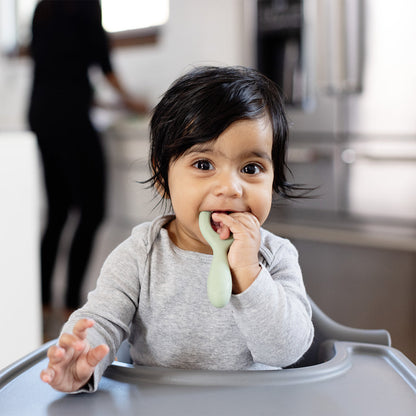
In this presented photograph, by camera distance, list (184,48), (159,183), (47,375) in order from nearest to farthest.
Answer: (47,375) < (159,183) < (184,48)

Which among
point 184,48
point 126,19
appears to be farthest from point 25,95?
point 184,48

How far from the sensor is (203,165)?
71 centimetres

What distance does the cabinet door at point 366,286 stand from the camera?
71.8 inches

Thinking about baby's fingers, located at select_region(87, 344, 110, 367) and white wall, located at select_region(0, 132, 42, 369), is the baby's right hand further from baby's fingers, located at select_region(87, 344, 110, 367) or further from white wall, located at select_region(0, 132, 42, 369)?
white wall, located at select_region(0, 132, 42, 369)

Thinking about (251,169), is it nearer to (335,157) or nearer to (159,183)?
(159,183)

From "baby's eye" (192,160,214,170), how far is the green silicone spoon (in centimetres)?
6

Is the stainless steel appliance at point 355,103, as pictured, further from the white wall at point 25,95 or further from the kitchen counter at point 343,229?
the white wall at point 25,95

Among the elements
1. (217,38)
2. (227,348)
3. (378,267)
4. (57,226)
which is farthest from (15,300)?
(217,38)

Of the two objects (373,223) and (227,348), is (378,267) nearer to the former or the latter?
(373,223)

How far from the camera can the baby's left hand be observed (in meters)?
0.65

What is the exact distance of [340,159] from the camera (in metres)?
2.12

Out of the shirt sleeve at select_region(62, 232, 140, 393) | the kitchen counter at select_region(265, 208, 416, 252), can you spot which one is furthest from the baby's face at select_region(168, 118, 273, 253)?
the kitchen counter at select_region(265, 208, 416, 252)

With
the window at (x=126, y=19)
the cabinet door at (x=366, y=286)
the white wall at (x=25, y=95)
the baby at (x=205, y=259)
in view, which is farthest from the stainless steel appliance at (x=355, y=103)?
the baby at (x=205, y=259)

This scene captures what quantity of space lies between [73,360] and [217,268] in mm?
180
